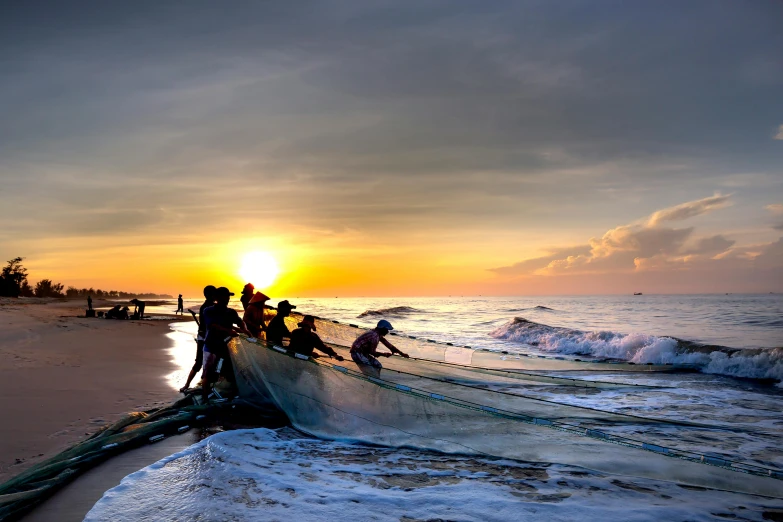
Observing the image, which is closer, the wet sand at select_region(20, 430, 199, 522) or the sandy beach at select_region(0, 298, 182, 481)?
the wet sand at select_region(20, 430, 199, 522)

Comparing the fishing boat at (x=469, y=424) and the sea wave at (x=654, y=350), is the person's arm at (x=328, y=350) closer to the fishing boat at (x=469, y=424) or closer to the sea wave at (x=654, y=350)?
the fishing boat at (x=469, y=424)

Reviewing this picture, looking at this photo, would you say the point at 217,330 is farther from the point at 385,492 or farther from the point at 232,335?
the point at 385,492

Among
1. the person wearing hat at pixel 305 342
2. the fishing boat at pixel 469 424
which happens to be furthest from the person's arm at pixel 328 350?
the fishing boat at pixel 469 424

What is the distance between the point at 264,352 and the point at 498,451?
10.4 feet

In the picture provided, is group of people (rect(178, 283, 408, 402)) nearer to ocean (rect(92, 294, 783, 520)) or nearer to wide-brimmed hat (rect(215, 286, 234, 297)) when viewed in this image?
wide-brimmed hat (rect(215, 286, 234, 297))

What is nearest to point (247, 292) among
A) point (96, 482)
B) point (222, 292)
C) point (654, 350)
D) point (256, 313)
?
point (256, 313)

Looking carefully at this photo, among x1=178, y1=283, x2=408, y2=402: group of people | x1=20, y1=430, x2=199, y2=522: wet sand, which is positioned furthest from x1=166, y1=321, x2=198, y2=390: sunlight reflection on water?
x1=20, y1=430, x2=199, y2=522: wet sand

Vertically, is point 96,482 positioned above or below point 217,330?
below

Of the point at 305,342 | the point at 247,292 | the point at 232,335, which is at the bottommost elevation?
A: the point at 305,342

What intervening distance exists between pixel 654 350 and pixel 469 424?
595 inches

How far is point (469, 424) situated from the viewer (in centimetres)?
476

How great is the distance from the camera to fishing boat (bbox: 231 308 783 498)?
4.17 metres

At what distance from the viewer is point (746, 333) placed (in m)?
20.1

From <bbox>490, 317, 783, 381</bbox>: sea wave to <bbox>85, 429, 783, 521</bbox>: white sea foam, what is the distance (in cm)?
1127
